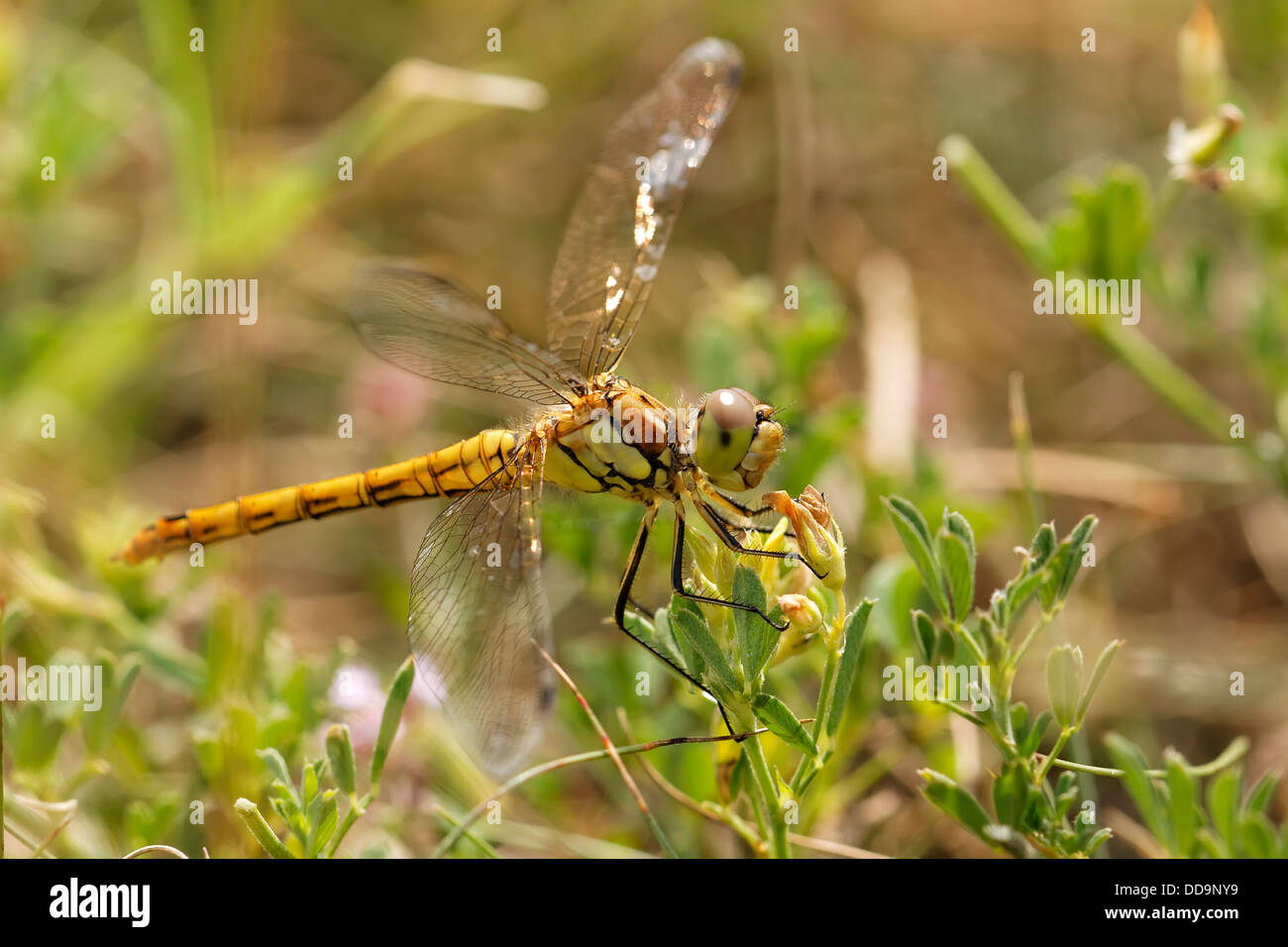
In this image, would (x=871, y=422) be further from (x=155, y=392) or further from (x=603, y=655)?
(x=155, y=392)

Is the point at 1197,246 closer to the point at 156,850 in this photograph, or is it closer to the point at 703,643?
the point at 703,643

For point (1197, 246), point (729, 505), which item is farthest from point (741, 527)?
point (1197, 246)

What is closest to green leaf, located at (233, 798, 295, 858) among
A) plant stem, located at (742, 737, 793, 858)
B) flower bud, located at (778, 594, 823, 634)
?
plant stem, located at (742, 737, 793, 858)

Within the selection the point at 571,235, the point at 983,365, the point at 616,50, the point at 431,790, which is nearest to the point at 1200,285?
the point at 983,365

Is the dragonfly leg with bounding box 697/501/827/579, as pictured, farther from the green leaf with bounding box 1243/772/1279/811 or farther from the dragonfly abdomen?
the green leaf with bounding box 1243/772/1279/811

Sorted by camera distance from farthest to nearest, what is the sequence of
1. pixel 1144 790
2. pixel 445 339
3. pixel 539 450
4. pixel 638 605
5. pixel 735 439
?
pixel 445 339 < pixel 539 450 < pixel 638 605 < pixel 735 439 < pixel 1144 790

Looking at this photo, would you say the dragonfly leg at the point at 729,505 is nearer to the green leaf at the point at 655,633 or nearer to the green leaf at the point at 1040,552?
the green leaf at the point at 655,633

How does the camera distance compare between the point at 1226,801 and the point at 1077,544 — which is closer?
the point at 1077,544
